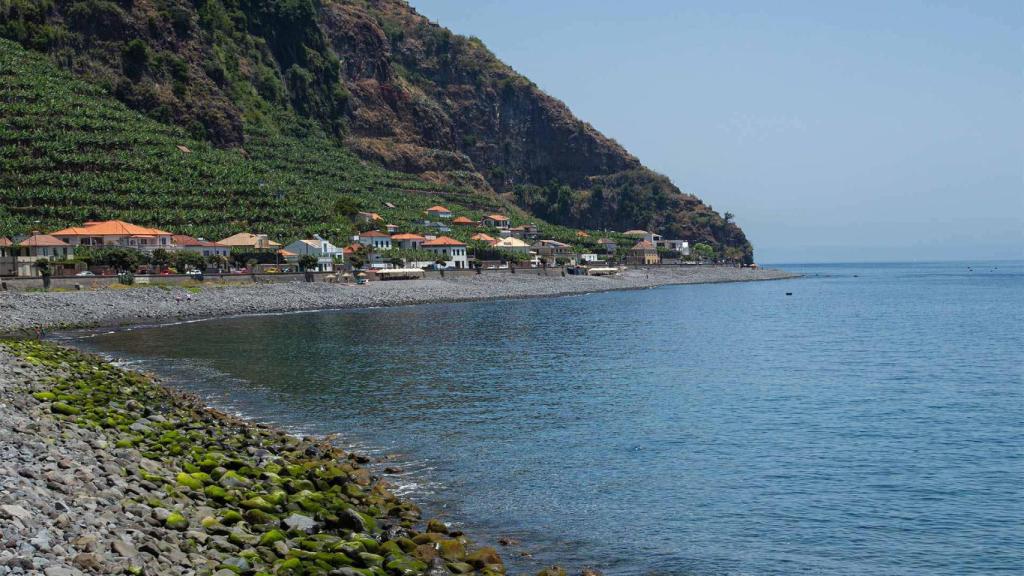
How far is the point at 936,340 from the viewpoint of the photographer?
61.2 m

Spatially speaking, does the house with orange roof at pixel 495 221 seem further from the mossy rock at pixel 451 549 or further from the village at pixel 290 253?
the mossy rock at pixel 451 549

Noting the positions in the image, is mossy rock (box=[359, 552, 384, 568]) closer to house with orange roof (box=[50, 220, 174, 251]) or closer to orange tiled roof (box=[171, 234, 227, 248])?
house with orange roof (box=[50, 220, 174, 251])

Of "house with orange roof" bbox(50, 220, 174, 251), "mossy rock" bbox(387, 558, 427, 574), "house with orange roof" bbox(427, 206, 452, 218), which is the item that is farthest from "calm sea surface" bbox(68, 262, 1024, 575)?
"house with orange roof" bbox(427, 206, 452, 218)

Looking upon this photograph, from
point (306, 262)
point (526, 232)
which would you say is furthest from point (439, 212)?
point (306, 262)

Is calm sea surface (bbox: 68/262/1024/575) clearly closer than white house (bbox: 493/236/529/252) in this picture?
Yes

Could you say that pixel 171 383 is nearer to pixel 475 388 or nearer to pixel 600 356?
pixel 475 388

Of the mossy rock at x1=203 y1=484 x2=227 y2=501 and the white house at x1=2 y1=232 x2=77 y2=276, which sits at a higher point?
the white house at x1=2 y1=232 x2=77 y2=276

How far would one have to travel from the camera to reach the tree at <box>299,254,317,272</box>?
349 ft

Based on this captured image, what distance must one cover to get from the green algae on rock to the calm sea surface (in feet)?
5.16

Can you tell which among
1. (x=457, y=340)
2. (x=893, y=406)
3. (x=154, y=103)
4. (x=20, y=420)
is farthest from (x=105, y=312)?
(x=154, y=103)

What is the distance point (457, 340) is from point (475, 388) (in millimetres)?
21966

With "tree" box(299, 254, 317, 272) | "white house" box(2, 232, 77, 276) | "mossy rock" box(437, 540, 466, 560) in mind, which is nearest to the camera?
"mossy rock" box(437, 540, 466, 560)

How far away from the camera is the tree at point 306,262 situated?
106375 millimetres

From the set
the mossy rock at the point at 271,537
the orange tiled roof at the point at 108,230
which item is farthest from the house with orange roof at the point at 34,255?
the mossy rock at the point at 271,537
